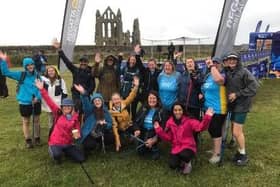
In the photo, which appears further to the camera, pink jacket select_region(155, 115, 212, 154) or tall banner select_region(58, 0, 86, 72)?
tall banner select_region(58, 0, 86, 72)

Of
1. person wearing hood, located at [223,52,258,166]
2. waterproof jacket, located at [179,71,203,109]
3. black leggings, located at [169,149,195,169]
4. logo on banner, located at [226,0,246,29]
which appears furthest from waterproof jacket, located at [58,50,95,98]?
logo on banner, located at [226,0,246,29]

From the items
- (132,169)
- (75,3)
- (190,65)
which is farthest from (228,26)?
(132,169)

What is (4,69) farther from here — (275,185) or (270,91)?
(270,91)

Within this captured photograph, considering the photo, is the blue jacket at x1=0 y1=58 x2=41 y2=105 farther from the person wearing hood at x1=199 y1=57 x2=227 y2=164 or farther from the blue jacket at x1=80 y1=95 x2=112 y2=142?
the person wearing hood at x1=199 y1=57 x2=227 y2=164

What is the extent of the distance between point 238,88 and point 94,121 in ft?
7.77

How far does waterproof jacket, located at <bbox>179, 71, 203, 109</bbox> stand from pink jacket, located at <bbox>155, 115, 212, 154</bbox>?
63cm

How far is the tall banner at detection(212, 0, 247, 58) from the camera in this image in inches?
282

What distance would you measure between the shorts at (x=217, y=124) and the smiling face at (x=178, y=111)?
57 centimetres

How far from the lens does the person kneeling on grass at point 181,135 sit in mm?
5496

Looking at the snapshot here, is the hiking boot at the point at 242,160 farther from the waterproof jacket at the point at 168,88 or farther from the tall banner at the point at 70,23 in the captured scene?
the tall banner at the point at 70,23

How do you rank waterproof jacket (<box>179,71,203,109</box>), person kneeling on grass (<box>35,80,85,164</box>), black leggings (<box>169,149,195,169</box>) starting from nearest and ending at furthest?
black leggings (<box>169,149,195,169</box>)
person kneeling on grass (<box>35,80,85,164</box>)
waterproof jacket (<box>179,71,203,109</box>)

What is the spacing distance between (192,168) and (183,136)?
0.54m

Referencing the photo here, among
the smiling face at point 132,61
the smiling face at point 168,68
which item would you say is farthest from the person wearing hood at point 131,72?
the smiling face at point 168,68

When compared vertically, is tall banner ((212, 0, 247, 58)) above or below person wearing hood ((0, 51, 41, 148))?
above
